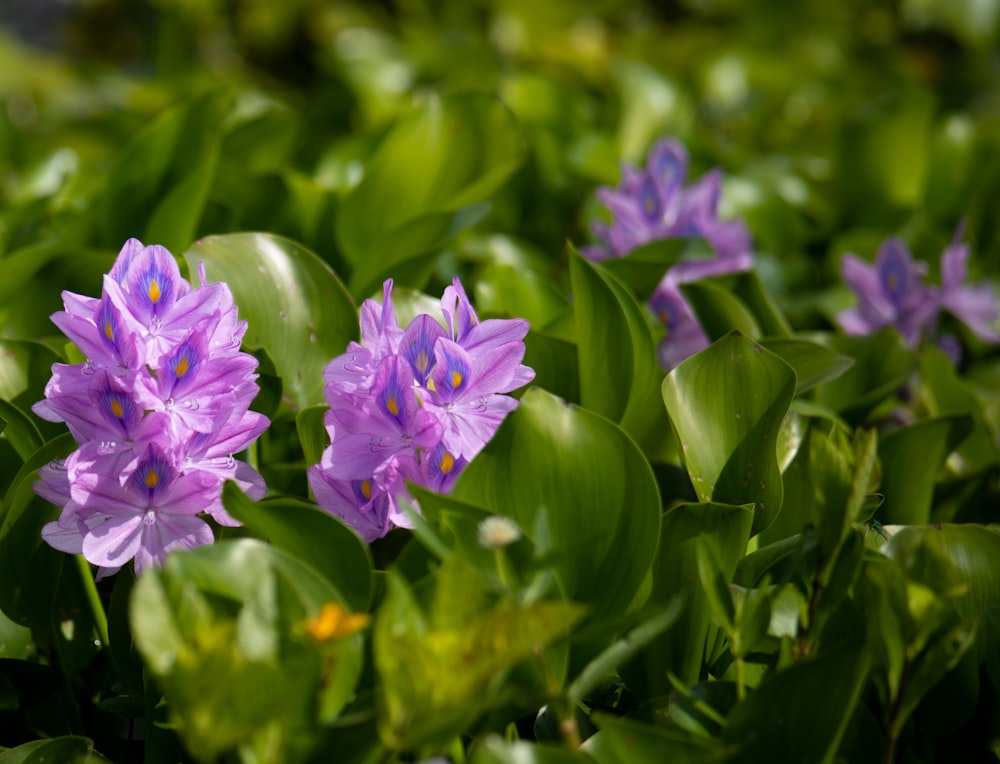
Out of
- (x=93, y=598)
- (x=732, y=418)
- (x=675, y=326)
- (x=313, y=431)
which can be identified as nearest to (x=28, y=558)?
(x=93, y=598)

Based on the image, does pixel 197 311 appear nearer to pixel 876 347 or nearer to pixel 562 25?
pixel 876 347

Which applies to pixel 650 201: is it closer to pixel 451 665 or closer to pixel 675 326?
pixel 675 326

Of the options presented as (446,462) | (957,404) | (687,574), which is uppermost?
(446,462)

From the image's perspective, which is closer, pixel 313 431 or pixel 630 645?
pixel 630 645

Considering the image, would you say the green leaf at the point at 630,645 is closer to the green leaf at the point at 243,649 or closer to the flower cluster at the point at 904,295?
the green leaf at the point at 243,649

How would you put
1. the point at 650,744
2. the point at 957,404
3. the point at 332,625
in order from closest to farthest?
the point at 332,625, the point at 650,744, the point at 957,404

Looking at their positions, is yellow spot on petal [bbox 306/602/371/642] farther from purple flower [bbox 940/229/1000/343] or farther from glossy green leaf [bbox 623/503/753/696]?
purple flower [bbox 940/229/1000/343]

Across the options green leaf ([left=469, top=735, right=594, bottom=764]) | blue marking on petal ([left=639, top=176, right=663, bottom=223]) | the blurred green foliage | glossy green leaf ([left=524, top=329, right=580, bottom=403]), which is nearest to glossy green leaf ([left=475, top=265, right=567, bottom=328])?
the blurred green foliage
